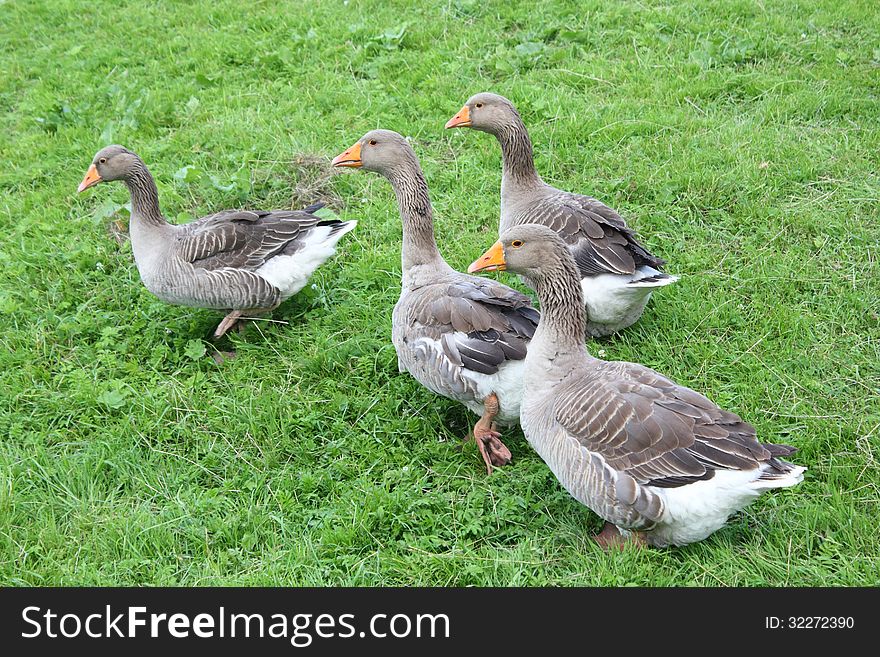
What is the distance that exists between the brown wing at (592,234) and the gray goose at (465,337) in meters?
0.57

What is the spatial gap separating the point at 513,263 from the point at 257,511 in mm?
1837

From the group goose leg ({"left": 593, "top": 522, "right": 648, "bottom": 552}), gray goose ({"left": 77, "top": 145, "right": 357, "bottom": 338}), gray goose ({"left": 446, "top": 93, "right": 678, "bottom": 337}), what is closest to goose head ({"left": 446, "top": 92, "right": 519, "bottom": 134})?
gray goose ({"left": 446, "top": 93, "right": 678, "bottom": 337})

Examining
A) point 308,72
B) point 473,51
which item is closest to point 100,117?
point 308,72

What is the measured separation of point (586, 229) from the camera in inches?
198

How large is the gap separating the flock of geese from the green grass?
297 mm

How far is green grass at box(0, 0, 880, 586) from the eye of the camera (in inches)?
152

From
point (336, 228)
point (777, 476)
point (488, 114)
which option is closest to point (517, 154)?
point (488, 114)

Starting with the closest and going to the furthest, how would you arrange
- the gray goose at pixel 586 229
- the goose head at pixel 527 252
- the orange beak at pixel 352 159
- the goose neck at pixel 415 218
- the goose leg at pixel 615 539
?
the goose leg at pixel 615 539 < the goose head at pixel 527 252 < the gray goose at pixel 586 229 < the goose neck at pixel 415 218 < the orange beak at pixel 352 159

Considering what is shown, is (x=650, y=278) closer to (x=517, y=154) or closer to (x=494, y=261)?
(x=494, y=261)

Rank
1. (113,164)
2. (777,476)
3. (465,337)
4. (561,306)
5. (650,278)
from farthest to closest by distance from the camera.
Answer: (113,164) → (650,278) → (465,337) → (561,306) → (777,476)

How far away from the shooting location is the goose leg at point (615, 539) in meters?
3.59

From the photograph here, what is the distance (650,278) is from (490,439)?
1.39m

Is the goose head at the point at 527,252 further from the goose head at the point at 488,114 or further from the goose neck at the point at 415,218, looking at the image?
the goose head at the point at 488,114

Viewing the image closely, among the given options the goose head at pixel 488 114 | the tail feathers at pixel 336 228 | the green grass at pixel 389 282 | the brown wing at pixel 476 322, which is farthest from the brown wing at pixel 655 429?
the goose head at pixel 488 114
